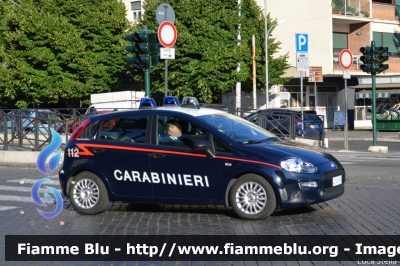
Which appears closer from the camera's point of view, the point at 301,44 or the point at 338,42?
the point at 301,44

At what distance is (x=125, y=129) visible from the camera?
1049 centimetres

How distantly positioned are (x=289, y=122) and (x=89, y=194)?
16223 mm

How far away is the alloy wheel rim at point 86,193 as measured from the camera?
10.5 m

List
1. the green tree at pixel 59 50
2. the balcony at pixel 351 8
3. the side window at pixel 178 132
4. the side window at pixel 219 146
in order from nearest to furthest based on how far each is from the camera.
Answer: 1. the side window at pixel 219 146
2. the side window at pixel 178 132
3. the green tree at pixel 59 50
4. the balcony at pixel 351 8

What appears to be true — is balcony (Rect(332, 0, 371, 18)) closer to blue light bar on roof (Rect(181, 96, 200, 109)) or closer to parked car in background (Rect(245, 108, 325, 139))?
parked car in background (Rect(245, 108, 325, 139))

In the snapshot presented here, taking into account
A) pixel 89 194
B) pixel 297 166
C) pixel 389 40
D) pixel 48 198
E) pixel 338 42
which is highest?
pixel 389 40

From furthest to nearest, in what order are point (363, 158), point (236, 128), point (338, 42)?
1. point (338, 42)
2. point (363, 158)
3. point (236, 128)

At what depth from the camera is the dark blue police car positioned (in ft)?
31.2


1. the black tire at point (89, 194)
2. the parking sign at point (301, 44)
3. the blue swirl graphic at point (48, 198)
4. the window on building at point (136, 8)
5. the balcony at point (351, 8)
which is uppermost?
the window on building at point (136, 8)

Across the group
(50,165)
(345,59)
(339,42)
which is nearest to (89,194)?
(50,165)

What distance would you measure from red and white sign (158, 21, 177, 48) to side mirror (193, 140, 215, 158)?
5.48 metres

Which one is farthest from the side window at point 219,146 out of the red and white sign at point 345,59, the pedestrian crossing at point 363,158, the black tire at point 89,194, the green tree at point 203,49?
the green tree at point 203,49

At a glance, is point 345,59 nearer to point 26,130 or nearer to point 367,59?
point 367,59

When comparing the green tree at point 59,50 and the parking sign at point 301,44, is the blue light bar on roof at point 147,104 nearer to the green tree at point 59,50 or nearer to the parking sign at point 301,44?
the parking sign at point 301,44
